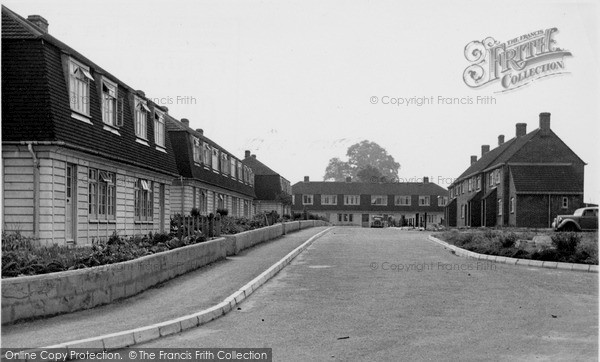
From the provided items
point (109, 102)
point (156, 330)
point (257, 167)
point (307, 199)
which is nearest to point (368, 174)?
point (307, 199)

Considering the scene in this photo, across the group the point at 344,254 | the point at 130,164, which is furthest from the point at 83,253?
the point at 344,254

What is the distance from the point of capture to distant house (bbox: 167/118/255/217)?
33188 millimetres

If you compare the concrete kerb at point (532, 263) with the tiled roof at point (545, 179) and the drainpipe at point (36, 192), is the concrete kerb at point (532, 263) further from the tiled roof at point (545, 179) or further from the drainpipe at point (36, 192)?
the tiled roof at point (545, 179)

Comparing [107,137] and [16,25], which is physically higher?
[16,25]

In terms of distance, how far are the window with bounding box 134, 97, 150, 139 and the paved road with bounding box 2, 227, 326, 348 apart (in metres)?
9.17

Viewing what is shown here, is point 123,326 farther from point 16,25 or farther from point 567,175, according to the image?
point 567,175

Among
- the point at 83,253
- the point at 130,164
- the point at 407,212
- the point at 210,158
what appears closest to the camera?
the point at 83,253

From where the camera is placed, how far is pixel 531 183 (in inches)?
1940

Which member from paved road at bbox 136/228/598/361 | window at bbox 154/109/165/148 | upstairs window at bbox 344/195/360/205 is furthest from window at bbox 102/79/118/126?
upstairs window at bbox 344/195/360/205

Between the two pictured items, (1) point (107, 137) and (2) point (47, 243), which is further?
(1) point (107, 137)

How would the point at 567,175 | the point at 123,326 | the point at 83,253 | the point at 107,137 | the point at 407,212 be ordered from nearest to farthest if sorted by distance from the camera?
the point at 123,326 < the point at 83,253 < the point at 107,137 < the point at 567,175 < the point at 407,212

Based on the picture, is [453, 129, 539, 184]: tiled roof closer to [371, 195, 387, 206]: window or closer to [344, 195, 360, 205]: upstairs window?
[371, 195, 387, 206]: window

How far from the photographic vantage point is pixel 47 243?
15.9m

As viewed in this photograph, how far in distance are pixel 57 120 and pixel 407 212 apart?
8355cm
